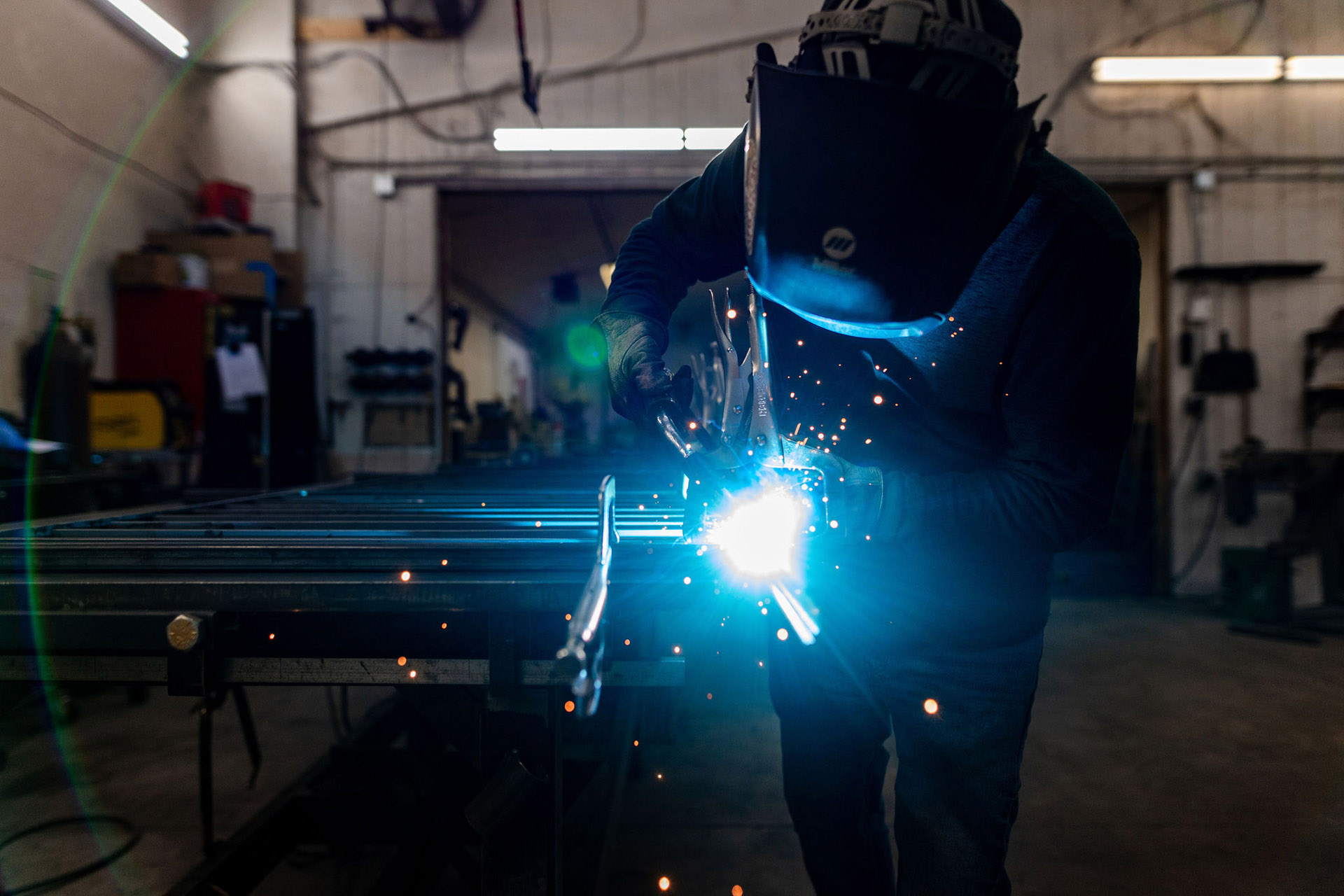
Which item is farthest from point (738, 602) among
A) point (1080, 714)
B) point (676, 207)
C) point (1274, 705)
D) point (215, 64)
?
point (215, 64)

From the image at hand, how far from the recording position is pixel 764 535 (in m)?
0.90

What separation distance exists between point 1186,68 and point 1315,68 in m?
0.88

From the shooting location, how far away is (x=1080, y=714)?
2818mm

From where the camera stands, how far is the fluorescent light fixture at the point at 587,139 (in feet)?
16.1

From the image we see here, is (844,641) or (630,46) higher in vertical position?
(630,46)

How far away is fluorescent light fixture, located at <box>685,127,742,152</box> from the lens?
4.92 meters

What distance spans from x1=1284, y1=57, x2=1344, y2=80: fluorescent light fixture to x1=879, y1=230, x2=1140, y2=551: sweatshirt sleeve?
5770 millimetres

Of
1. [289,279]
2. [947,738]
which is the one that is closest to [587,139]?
[289,279]

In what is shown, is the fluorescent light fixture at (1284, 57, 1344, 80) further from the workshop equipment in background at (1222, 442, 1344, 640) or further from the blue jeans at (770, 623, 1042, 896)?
the blue jeans at (770, 623, 1042, 896)

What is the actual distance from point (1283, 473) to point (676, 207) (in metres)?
4.51

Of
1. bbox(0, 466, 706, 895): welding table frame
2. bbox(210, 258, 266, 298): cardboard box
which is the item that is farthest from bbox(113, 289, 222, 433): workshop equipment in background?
bbox(0, 466, 706, 895): welding table frame

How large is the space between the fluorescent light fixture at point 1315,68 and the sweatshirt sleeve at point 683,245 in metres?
5.64

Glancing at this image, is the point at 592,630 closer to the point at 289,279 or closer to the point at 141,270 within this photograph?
the point at 141,270

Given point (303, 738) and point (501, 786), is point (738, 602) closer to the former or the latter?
point (501, 786)
